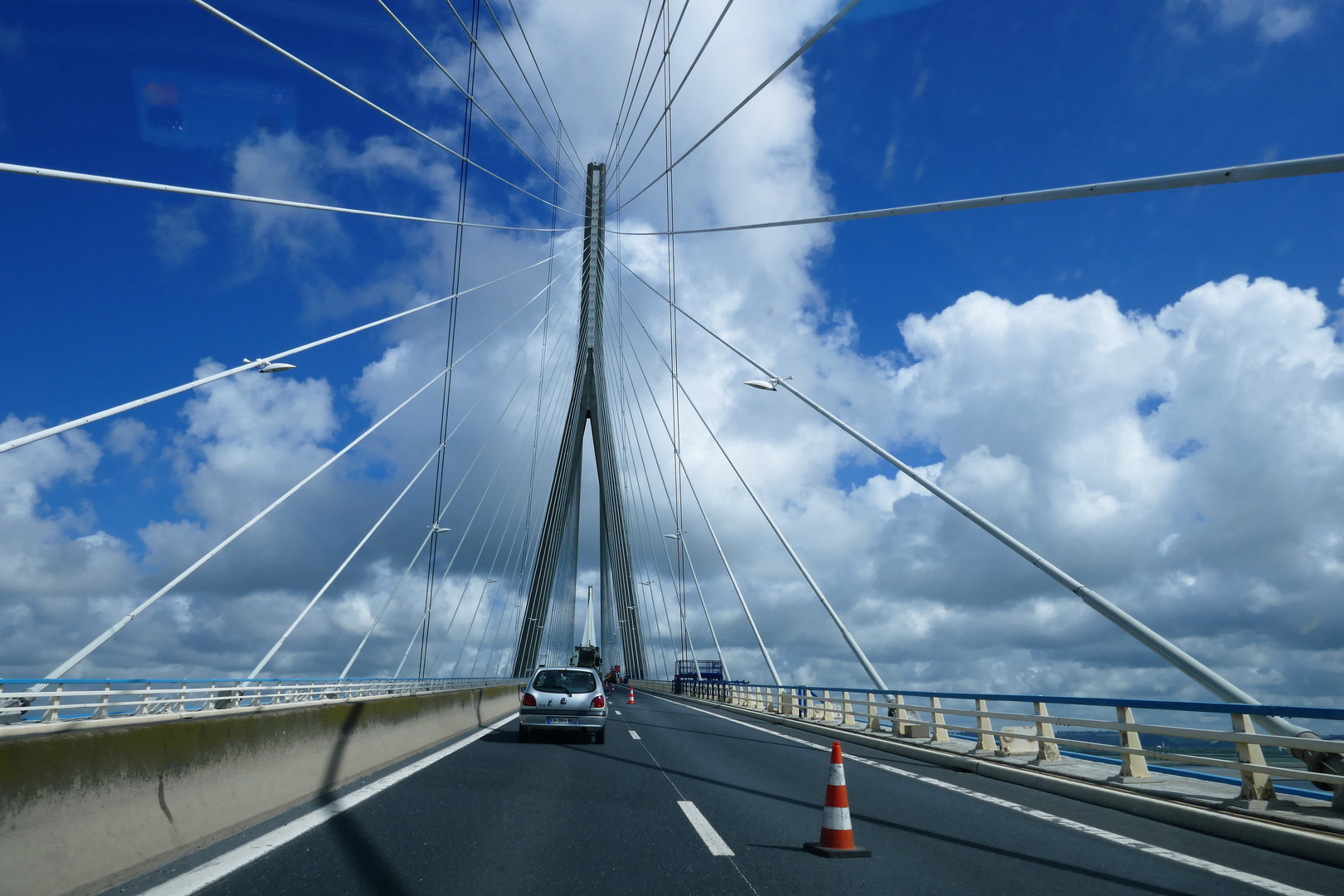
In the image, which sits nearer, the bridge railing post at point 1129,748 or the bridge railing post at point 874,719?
the bridge railing post at point 1129,748

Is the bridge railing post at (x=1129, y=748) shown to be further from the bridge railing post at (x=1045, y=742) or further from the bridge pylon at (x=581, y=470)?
the bridge pylon at (x=581, y=470)

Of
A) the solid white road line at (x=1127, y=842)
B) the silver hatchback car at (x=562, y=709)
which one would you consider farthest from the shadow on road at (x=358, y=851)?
the silver hatchback car at (x=562, y=709)

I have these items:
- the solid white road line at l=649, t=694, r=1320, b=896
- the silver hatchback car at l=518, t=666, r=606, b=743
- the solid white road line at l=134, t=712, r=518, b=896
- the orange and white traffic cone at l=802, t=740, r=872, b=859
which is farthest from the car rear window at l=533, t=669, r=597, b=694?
the orange and white traffic cone at l=802, t=740, r=872, b=859

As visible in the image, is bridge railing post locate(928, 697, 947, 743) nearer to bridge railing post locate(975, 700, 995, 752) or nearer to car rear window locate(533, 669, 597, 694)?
bridge railing post locate(975, 700, 995, 752)

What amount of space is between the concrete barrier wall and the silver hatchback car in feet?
20.4

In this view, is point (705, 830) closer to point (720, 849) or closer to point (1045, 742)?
point (720, 849)

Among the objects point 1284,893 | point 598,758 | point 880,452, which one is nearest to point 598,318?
point 880,452

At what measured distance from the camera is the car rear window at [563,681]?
15.7 meters

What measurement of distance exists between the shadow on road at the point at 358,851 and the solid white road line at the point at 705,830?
6.90ft

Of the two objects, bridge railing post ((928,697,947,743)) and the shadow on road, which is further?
bridge railing post ((928,697,947,743))

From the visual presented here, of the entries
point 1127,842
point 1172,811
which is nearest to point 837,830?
point 1127,842

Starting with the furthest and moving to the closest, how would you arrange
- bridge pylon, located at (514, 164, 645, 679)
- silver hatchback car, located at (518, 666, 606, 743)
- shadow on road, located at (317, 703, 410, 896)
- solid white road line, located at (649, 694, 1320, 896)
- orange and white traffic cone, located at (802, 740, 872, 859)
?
bridge pylon, located at (514, 164, 645, 679) < silver hatchback car, located at (518, 666, 606, 743) < orange and white traffic cone, located at (802, 740, 872, 859) < solid white road line, located at (649, 694, 1320, 896) < shadow on road, located at (317, 703, 410, 896)

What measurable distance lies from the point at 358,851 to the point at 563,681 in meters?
10.2

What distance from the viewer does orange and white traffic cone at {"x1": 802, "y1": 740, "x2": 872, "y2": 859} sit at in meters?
6.12
